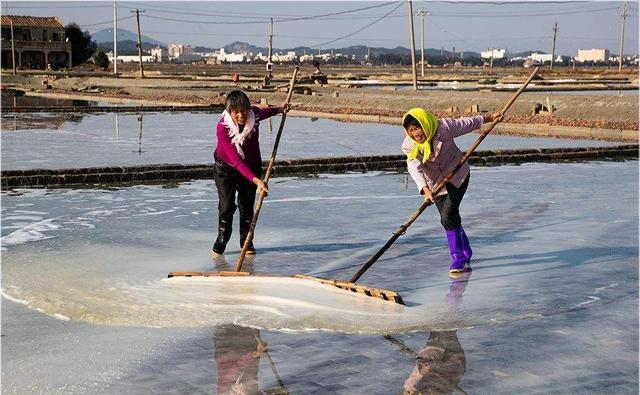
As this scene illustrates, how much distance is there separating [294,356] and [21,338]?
1621mm

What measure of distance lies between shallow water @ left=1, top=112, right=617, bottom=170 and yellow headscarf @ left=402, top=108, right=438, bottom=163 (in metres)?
9.16

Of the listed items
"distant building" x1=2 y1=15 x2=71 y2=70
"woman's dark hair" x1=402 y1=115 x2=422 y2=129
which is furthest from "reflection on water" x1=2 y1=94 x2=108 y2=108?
"distant building" x1=2 y1=15 x2=71 y2=70

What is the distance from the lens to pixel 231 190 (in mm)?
8367

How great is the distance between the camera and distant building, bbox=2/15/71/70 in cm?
9288

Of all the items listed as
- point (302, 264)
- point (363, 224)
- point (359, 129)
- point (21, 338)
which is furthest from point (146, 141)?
point (21, 338)

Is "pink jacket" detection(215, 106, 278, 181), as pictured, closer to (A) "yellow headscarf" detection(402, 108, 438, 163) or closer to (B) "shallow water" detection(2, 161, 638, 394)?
(B) "shallow water" detection(2, 161, 638, 394)

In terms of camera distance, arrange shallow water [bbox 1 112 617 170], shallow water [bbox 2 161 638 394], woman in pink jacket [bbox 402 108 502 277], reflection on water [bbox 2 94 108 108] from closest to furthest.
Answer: shallow water [bbox 2 161 638 394] < woman in pink jacket [bbox 402 108 502 277] < shallow water [bbox 1 112 617 170] < reflection on water [bbox 2 94 108 108]

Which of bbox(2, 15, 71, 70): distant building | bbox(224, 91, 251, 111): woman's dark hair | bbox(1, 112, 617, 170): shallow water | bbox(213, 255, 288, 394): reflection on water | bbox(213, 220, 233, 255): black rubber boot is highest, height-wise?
bbox(2, 15, 71, 70): distant building

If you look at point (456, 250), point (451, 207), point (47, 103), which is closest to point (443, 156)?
point (451, 207)

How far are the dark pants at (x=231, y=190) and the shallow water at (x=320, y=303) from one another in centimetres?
38

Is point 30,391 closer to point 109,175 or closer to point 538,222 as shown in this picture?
point 538,222

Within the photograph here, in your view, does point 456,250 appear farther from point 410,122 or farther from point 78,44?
point 78,44

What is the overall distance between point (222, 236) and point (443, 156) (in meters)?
2.05

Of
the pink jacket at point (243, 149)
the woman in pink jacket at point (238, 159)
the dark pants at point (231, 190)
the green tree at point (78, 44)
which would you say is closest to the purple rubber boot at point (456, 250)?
the woman in pink jacket at point (238, 159)
